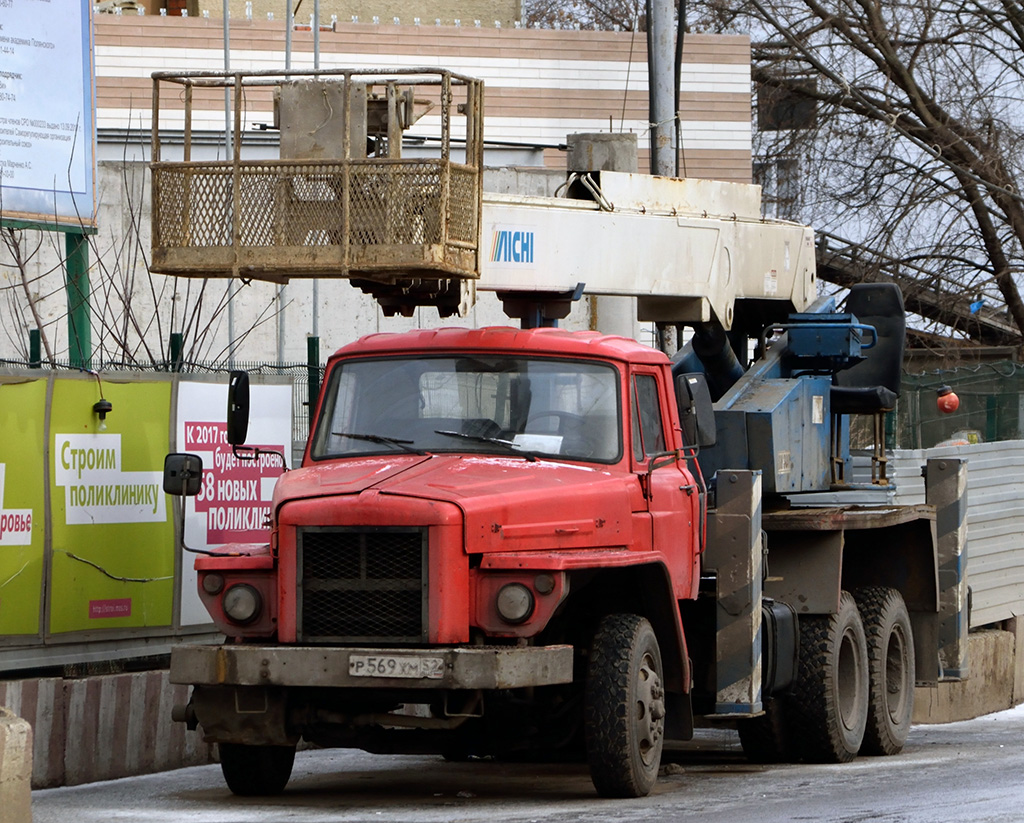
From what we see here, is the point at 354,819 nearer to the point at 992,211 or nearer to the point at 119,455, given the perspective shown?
the point at 119,455

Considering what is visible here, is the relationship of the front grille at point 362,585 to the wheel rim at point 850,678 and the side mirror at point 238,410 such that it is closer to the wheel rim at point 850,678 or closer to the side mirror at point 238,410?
the side mirror at point 238,410

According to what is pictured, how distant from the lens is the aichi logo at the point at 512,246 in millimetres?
10016

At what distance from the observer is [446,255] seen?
28.9 ft

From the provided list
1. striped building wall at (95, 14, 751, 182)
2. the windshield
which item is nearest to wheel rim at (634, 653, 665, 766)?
the windshield

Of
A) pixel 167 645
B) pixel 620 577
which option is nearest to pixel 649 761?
pixel 620 577

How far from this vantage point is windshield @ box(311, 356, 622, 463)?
9266 mm

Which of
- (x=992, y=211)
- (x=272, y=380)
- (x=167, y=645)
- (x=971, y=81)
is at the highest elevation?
(x=971, y=81)

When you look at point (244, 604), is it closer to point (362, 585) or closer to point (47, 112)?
point (362, 585)

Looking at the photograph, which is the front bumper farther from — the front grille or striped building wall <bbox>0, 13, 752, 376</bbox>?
striped building wall <bbox>0, 13, 752, 376</bbox>

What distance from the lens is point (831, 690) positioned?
448 inches

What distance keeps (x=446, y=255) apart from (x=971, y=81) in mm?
24316

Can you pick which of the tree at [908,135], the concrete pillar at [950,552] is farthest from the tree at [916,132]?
the concrete pillar at [950,552]

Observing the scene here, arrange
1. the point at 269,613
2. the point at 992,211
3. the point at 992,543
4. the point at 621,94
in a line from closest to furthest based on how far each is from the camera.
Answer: the point at 269,613 → the point at 992,543 → the point at 992,211 → the point at 621,94

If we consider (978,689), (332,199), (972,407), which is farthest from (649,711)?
(972,407)
